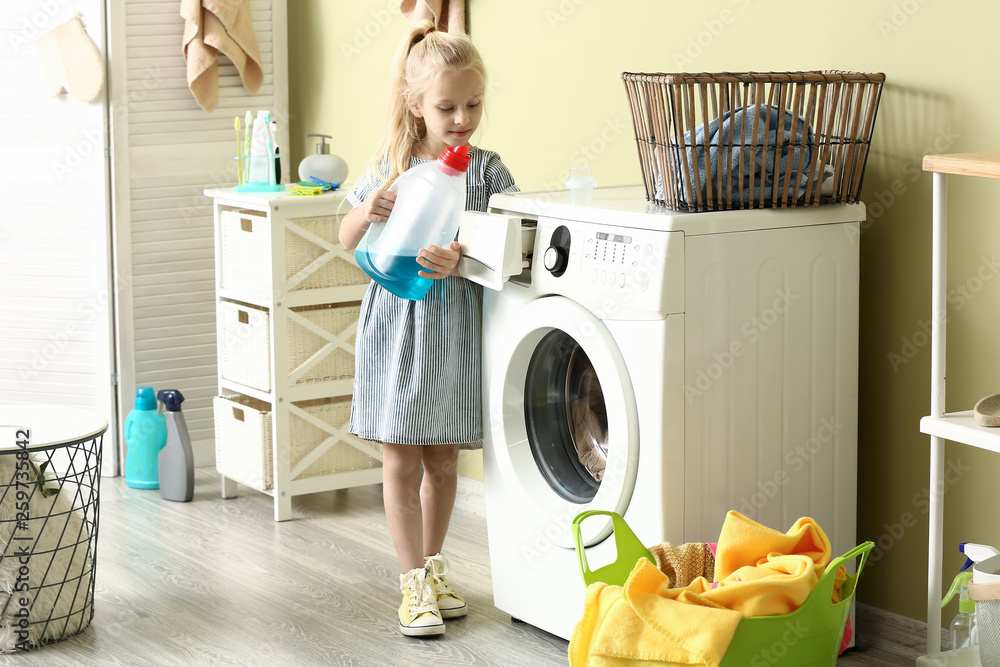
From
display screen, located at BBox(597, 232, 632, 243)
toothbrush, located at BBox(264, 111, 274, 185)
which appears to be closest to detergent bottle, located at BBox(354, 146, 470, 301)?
display screen, located at BBox(597, 232, 632, 243)

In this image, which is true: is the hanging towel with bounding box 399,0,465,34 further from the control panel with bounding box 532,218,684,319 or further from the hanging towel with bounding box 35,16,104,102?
the control panel with bounding box 532,218,684,319

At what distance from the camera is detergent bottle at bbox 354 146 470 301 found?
1.94 m

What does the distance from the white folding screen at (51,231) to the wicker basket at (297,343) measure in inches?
17.3

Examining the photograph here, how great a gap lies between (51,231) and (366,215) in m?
1.48

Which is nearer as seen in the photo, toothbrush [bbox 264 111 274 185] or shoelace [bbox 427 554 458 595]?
shoelace [bbox 427 554 458 595]

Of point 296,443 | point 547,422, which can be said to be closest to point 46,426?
point 296,443

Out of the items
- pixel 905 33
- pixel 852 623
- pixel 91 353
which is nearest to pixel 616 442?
pixel 852 623

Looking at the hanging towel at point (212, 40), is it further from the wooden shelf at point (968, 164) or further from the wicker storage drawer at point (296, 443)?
the wooden shelf at point (968, 164)

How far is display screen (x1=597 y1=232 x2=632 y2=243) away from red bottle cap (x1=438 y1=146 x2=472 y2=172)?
0.95ft

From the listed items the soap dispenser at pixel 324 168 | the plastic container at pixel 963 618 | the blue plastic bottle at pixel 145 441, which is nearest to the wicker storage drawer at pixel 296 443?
the blue plastic bottle at pixel 145 441

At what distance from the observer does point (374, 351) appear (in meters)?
2.07

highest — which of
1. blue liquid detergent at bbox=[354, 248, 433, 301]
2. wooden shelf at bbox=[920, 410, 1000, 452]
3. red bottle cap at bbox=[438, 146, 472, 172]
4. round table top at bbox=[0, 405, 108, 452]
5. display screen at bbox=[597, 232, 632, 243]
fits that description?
red bottle cap at bbox=[438, 146, 472, 172]

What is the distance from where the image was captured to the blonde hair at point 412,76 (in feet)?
6.30

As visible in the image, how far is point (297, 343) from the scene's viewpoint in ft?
9.12
